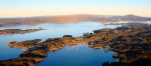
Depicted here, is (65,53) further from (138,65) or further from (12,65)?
(138,65)

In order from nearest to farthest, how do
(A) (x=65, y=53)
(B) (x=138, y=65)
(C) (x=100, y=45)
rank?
(B) (x=138, y=65)
(A) (x=65, y=53)
(C) (x=100, y=45)

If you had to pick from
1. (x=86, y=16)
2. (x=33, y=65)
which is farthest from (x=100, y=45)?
(x=86, y=16)

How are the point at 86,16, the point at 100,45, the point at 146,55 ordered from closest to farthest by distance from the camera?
1. the point at 146,55
2. the point at 100,45
3. the point at 86,16

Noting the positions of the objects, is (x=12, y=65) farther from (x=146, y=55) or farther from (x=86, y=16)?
(x=86, y=16)

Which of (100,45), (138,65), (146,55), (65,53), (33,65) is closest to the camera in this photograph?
(138,65)

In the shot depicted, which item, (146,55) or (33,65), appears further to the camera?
(146,55)

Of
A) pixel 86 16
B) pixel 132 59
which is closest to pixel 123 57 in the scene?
pixel 132 59

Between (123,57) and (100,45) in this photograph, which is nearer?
(123,57)

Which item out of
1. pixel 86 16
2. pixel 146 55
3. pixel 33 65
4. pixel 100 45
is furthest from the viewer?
pixel 86 16
